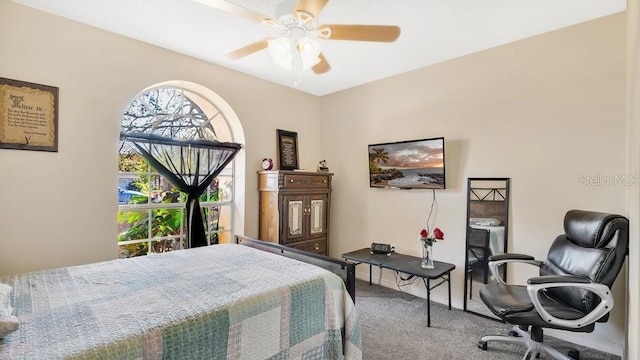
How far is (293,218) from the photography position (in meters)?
3.67

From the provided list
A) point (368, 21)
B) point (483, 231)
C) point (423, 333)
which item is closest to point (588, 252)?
point (483, 231)

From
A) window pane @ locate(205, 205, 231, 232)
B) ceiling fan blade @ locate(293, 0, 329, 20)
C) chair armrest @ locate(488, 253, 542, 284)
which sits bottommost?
chair armrest @ locate(488, 253, 542, 284)

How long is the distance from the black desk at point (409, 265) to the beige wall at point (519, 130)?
7.8 inches

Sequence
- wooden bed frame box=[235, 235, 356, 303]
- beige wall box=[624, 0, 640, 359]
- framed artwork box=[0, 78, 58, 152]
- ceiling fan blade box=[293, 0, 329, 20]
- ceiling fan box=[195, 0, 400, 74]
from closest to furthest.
Answer: beige wall box=[624, 0, 640, 359] → ceiling fan blade box=[293, 0, 329, 20] → ceiling fan box=[195, 0, 400, 74] → wooden bed frame box=[235, 235, 356, 303] → framed artwork box=[0, 78, 58, 152]

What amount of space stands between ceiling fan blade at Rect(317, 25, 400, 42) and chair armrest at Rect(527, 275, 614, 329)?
182cm

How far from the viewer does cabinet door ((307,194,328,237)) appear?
3.88 meters

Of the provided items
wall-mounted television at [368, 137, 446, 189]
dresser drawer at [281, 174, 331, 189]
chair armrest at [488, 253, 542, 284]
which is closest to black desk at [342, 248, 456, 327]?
chair armrest at [488, 253, 542, 284]

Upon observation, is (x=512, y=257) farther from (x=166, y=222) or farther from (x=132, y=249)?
(x=132, y=249)

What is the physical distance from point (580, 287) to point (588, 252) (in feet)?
1.15

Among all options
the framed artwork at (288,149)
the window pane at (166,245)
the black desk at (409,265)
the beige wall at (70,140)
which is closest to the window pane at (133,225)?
the window pane at (166,245)

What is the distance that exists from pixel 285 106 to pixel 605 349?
13.1ft

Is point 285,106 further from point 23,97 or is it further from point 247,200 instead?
point 23,97

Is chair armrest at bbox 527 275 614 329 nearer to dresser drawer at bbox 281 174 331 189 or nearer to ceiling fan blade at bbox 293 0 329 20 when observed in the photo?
ceiling fan blade at bbox 293 0 329 20

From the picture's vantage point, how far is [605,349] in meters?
2.30
